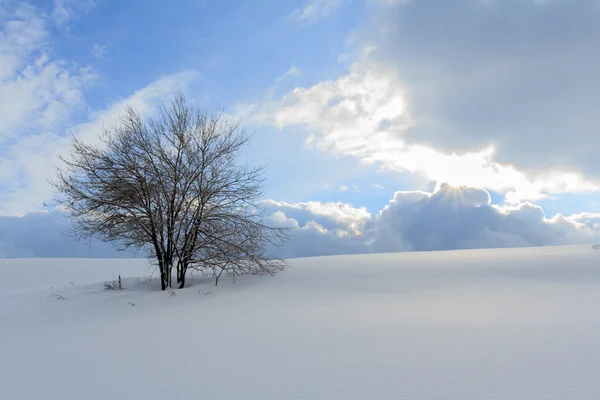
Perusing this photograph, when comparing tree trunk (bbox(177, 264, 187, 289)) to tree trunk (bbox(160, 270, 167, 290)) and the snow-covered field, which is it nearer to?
tree trunk (bbox(160, 270, 167, 290))

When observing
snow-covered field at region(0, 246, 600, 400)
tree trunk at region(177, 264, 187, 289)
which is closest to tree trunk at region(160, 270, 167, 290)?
tree trunk at region(177, 264, 187, 289)

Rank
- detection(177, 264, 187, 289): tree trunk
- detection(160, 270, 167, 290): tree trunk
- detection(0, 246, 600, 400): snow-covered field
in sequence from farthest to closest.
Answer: detection(177, 264, 187, 289): tree trunk
detection(160, 270, 167, 290): tree trunk
detection(0, 246, 600, 400): snow-covered field

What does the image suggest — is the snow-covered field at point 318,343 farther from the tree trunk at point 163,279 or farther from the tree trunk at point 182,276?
the tree trunk at point 182,276

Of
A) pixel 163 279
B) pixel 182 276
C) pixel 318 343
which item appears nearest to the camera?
pixel 318 343

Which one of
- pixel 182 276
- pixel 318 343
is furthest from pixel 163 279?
pixel 318 343

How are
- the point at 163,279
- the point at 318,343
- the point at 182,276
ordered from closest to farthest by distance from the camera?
the point at 318,343 < the point at 163,279 < the point at 182,276

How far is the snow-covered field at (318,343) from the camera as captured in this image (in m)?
3.04

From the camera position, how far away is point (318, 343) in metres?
4.19

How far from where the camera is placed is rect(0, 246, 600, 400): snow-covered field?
304 cm

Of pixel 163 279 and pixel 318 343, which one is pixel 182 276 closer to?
pixel 163 279

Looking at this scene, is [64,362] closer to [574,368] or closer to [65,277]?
[574,368]

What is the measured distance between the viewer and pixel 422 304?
643cm

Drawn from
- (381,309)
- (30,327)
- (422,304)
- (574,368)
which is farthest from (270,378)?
(30,327)

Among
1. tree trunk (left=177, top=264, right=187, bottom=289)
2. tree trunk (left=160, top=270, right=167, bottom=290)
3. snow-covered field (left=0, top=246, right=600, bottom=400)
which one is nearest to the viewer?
snow-covered field (left=0, top=246, right=600, bottom=400)
